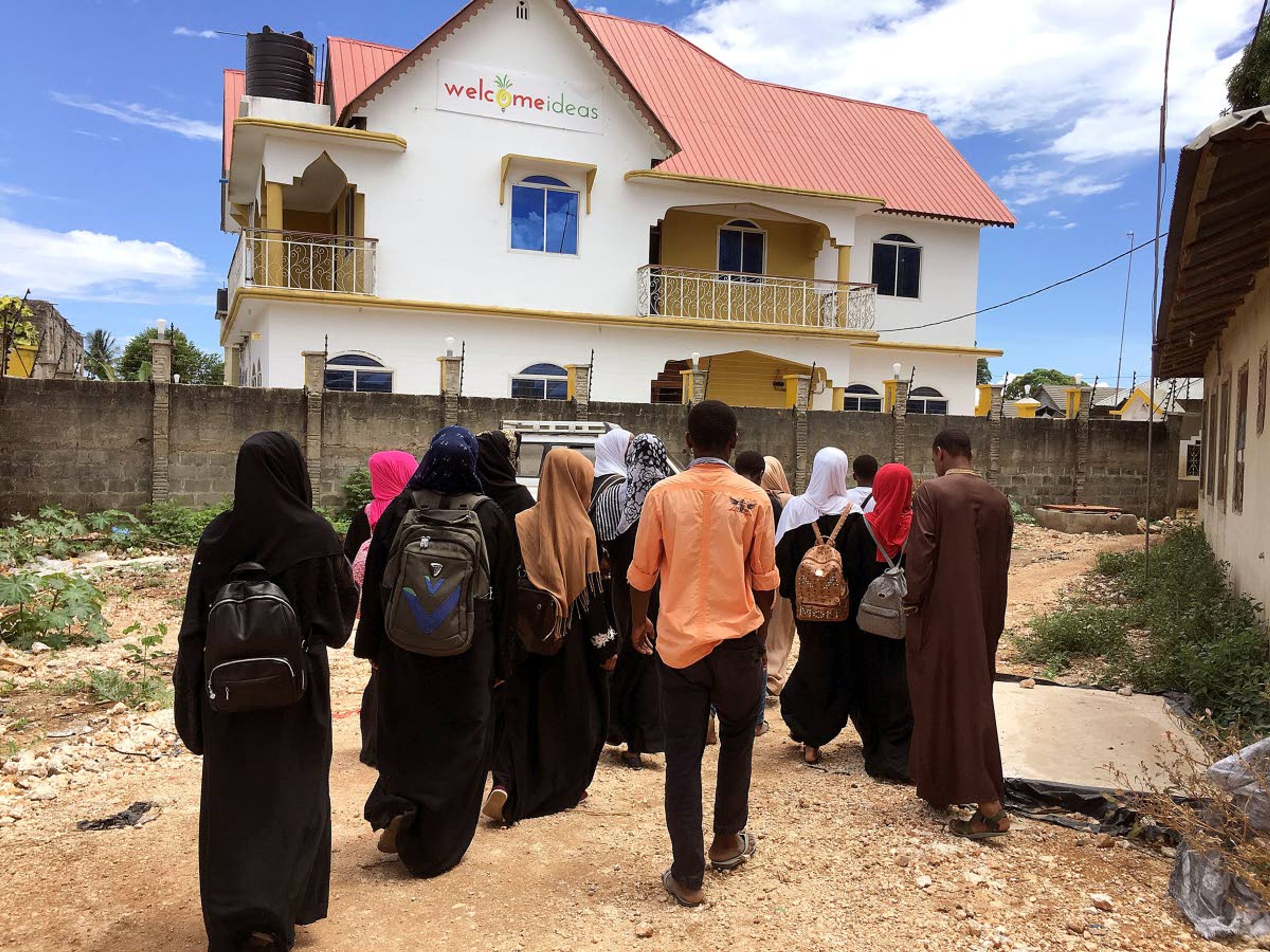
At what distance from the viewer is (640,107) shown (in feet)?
60.3

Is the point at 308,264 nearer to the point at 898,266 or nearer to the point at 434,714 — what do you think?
the point at 898,266

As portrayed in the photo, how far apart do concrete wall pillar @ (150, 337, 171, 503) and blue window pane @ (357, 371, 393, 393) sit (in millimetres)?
4001

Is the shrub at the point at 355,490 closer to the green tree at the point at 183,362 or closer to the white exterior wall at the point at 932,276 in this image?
the white exterior wall at the point at 932,276

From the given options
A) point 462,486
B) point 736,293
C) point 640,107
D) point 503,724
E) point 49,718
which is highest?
point 640,107

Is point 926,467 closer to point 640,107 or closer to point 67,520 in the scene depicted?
point 640,107

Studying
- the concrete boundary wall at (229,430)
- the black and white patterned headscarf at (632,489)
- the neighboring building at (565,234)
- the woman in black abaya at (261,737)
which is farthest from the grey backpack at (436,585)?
the neighboring building at (565,234)

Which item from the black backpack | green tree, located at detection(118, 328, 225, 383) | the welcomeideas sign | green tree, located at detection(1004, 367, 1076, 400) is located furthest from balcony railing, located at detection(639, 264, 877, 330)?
green tree, located at detection(1004, 367, 1076, 400)

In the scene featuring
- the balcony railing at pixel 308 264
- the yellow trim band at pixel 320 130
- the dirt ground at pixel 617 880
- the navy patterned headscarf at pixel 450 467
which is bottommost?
the dirt ground at pixel 617 880

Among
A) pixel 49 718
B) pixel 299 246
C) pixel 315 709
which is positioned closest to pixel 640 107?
pixel 299 246

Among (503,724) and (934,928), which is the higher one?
(503,724)

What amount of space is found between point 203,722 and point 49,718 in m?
3.67

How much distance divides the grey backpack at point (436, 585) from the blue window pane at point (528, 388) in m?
14.4

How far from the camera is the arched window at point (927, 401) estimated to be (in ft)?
74.4

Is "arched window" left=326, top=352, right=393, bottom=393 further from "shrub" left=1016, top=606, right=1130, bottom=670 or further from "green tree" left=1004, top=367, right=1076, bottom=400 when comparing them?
"green tree" left=1004, top=367, right=1076, bottom=400
